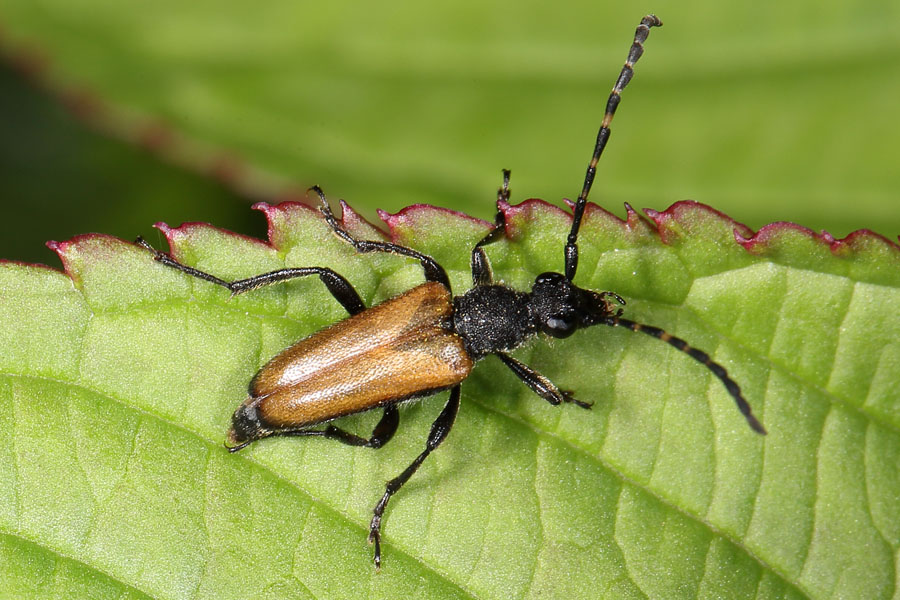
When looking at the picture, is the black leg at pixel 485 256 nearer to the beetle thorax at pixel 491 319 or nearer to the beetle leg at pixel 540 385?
the beetle thorax at pixel 491 319

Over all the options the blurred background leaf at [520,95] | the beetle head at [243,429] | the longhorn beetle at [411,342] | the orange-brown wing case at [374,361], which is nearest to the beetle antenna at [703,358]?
the longhorn beetle at [411,342]

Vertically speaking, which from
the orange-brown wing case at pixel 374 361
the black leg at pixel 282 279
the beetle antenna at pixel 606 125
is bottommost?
the orange-brown wing case at pixel 374 361

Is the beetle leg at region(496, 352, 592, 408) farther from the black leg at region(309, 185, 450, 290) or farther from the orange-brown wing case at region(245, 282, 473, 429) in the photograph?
the black leg at region(309, 185, 450, 290)

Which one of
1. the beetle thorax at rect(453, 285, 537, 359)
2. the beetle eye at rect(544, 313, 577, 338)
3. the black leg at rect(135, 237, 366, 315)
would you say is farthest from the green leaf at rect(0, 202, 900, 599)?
the beetle thorax at rect(453, 285, 537, 359)

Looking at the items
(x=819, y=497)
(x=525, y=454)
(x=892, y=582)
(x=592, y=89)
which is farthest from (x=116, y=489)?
(x=592, y=89)

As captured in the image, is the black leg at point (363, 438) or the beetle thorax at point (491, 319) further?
the beetle thorax at point (491, 319)

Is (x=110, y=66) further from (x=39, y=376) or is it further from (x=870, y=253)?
(x=870, y=253)

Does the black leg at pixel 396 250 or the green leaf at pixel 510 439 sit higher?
the black leg at pixel 396 250

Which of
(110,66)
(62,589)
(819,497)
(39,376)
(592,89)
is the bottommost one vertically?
(62,589)

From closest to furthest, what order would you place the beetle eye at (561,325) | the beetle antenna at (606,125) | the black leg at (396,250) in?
1. the black leg at (396,250)
2. the beetle antenna at (606,125)
3. the beetle eye at (561,325)
